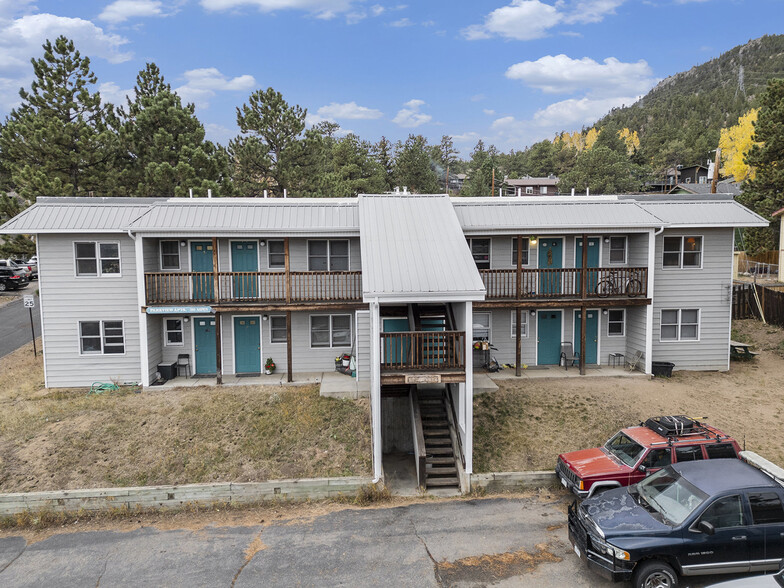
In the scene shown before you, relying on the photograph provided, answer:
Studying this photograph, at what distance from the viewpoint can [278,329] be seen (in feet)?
59.2

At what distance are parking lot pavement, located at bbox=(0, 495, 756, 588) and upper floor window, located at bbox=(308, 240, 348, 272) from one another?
29.5 ft

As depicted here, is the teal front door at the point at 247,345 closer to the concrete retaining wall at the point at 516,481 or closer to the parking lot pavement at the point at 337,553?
the parking lot pavement at the point at 337,553

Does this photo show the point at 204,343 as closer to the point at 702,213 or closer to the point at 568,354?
the point at 568,354

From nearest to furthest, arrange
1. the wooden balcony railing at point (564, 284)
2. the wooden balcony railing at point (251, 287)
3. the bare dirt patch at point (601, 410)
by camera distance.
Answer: the bare dirt patch at point (601, 410) < the wooden balcony railing at point (251, 287) < the wooden balcony railing at point (564, 284)

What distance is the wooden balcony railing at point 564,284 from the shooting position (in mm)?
17422

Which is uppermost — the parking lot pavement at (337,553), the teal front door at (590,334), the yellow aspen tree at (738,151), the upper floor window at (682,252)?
the yellow aspen tree at (738,151)

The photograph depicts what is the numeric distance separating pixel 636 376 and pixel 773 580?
11330 millimetres

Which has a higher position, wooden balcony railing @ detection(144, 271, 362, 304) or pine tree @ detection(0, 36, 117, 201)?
pine tree @ detection(0, 36, 117, 201)

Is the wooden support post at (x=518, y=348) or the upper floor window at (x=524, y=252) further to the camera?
the upper floor window at (x=524, y=252)

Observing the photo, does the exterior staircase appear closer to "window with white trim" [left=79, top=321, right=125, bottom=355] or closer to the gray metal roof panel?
the gray metal roof panel

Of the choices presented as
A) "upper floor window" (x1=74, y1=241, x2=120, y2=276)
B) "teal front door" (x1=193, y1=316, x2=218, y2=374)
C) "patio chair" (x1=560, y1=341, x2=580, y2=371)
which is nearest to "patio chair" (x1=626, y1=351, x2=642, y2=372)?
"patio chair" (x1=560, y1=341, x2=580, y2=371)

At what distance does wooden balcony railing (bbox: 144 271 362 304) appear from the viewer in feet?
54.5

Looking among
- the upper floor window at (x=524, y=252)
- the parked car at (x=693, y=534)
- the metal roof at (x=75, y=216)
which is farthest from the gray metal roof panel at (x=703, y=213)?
the metal roof at (x=75, y=216)

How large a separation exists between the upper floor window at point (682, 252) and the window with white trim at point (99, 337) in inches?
788
